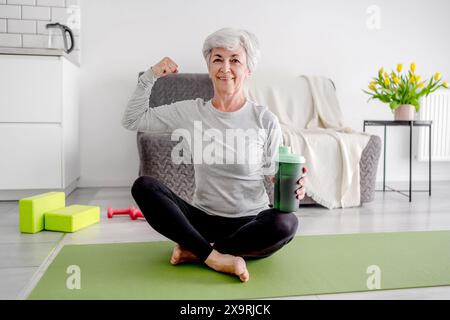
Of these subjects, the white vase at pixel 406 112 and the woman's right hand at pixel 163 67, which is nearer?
the woman's right hand at pixel 163 67

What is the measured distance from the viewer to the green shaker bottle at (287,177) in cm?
129

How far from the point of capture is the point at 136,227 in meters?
2.04

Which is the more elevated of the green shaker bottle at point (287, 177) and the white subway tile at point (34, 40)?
the white subway tile at point (34, 40)

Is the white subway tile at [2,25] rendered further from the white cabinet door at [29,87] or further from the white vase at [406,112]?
the white vase at [406,112]

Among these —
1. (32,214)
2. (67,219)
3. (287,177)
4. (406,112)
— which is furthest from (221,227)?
(406,112)

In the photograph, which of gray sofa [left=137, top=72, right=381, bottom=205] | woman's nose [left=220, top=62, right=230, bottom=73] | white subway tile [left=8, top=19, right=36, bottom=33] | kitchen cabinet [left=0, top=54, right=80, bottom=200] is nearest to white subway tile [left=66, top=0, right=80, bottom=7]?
white subway tile [left=8, top=19, right=36, bottom=33]

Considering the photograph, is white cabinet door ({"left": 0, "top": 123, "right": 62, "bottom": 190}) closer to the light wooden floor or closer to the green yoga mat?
the light wooden floor

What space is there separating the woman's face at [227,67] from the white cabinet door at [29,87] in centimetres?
152

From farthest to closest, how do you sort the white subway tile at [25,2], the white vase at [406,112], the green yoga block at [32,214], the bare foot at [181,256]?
the white subway tile at [25,2], the white vase at [406,112], the green yoga block at [32,214], the bare foot at [181,256]

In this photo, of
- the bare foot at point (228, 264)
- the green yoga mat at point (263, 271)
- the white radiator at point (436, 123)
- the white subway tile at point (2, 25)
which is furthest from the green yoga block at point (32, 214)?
the white radiator at point (436, 123)

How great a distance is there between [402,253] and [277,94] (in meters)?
1.73

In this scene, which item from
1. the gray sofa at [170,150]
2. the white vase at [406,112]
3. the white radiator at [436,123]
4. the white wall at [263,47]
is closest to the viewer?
the gray sofa at [170,150]

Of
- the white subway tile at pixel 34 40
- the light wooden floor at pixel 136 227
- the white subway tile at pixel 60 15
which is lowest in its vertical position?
the light wooden floor at pixel 136 227
